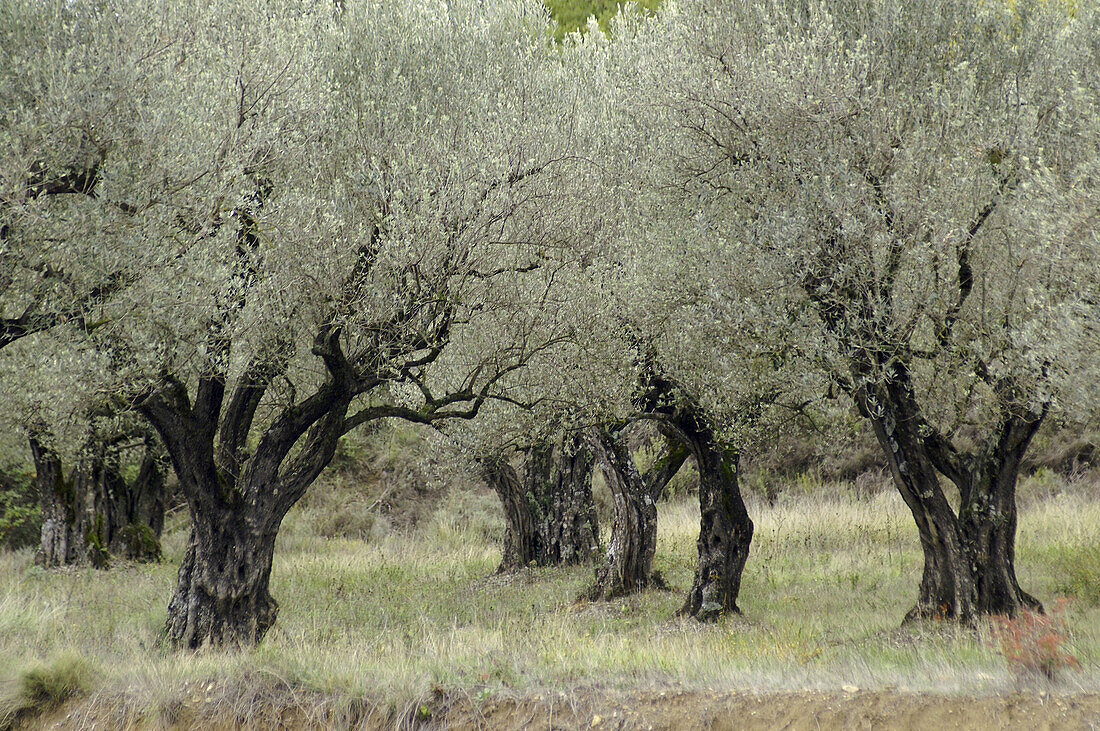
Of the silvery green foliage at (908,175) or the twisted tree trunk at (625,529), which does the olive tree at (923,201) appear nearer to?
the silvery green foliage at (908,175)

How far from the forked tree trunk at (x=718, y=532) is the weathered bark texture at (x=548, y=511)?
5.79 meters

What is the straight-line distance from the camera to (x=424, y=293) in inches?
404

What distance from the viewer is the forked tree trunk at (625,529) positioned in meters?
14.8

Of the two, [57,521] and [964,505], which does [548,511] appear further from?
[57,521]

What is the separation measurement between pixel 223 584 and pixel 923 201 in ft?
33.2

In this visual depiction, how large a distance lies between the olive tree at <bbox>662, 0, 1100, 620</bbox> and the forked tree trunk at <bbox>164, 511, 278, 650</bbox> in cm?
767

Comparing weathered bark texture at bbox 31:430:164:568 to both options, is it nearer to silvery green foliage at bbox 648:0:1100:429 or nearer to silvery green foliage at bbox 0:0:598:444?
silvery green foliage at bbox 0:0:598:444

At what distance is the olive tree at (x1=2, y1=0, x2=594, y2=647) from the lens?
894cm

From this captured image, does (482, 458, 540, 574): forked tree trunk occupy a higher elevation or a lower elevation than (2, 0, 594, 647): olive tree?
lower

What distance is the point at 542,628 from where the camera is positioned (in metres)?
11.9

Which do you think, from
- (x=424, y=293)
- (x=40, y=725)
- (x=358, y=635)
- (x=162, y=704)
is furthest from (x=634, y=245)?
(x=40, y=725)

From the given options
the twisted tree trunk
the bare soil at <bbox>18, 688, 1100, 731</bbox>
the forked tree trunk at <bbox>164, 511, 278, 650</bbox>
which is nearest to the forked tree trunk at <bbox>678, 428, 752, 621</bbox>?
the twisted tree trunk

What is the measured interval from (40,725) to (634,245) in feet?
29.5

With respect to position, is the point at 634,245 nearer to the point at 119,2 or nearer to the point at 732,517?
the point at 732,517
